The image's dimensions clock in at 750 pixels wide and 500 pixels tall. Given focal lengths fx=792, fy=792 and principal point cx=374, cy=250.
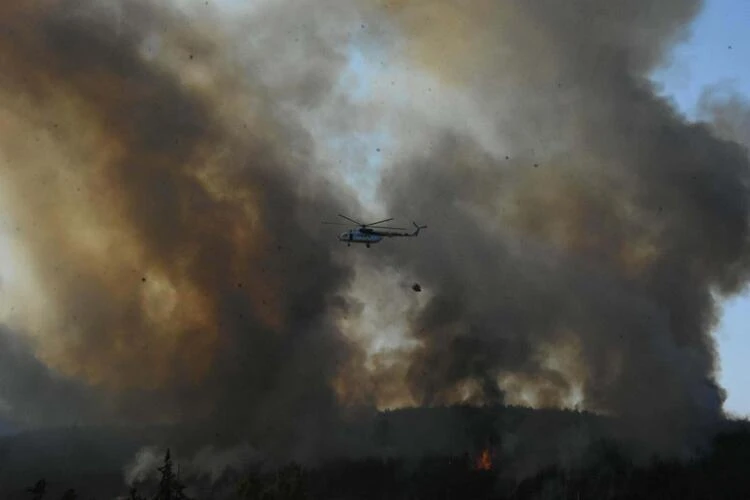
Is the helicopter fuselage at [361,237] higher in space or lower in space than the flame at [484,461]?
higher

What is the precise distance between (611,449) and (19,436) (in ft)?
468

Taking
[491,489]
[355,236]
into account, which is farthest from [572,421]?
[355,236]

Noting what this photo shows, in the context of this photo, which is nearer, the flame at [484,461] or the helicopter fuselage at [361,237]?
the helicopter fuselage at [361,237]

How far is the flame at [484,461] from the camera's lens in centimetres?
16962

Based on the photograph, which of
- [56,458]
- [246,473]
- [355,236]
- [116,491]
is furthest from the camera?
[56,458]

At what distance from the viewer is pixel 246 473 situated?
15600cm

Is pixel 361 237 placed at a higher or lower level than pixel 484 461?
higher

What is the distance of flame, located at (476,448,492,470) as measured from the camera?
169625 mm

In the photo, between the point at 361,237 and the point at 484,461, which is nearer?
the point at 361,237

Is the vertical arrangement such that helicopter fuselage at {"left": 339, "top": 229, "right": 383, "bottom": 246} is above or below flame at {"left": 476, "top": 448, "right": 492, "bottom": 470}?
above

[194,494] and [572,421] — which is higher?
[572,421]

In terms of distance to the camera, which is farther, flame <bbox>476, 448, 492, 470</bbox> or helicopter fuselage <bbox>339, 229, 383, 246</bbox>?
flame <bbox>476, 448, 492, 470</bbox>

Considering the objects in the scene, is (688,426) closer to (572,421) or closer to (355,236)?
(572,421)

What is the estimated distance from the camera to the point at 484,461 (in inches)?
6718
